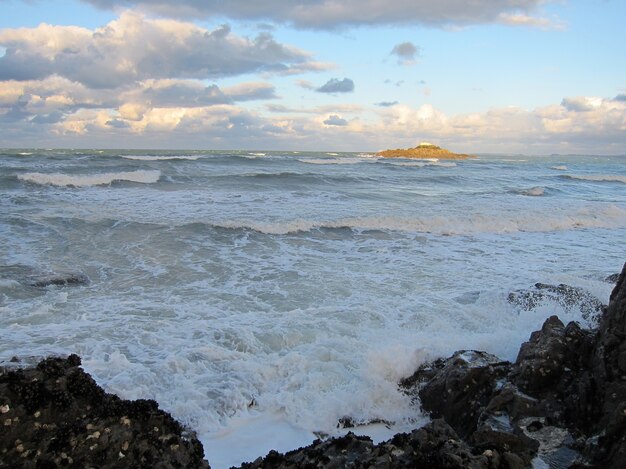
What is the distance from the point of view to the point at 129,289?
8.68 meters

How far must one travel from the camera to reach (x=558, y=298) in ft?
24.5

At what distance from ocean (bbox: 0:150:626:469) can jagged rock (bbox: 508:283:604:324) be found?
0.19m

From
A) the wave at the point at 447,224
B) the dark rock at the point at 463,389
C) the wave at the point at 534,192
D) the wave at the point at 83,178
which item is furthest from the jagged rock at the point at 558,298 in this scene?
the wave at the point at 83,178

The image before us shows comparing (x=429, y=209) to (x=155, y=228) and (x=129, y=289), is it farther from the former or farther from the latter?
(x=129, y=289)

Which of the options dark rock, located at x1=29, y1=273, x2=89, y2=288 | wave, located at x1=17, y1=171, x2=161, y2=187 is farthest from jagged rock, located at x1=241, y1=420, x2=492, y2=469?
wave, located at x1=17, y1=171, x2=161, y2=187

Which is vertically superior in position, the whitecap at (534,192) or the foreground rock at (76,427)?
the whitecap at (534,192)

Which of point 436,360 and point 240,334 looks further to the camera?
point 240,334

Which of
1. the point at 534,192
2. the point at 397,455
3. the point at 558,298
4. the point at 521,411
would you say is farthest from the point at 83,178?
the point at 397,455

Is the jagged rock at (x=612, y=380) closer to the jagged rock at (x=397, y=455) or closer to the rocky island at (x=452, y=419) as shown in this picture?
the rocky island at (x=452, y=419)

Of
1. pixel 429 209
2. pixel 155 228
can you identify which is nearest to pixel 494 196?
pixel 429 209

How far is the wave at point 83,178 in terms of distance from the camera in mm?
24828

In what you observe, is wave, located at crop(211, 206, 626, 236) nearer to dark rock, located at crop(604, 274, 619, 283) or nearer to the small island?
dark rock, located at crop(604, 274, 619, 283)

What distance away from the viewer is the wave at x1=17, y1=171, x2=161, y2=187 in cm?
2483

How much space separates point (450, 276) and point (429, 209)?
974cm
